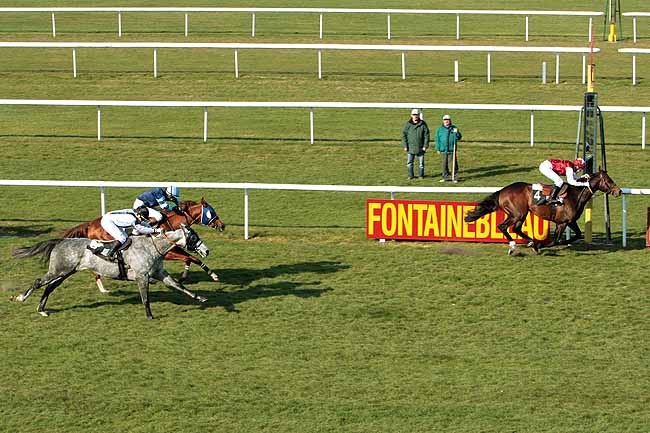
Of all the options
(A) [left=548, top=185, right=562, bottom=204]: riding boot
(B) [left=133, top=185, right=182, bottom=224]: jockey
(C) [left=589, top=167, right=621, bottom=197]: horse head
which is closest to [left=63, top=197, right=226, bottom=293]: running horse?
(B) [left=133, top=185, right=182, bottom=224]: jockey

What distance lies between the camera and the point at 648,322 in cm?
1423

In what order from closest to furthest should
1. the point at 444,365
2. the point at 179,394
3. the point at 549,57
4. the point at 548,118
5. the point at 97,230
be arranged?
the point at 179,394 → the point at 444,365 → the point at 97,230 → the point at 548,118 → the point at 549,57

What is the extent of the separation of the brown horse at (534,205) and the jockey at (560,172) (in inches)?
3.6

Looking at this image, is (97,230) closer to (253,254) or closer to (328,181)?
(253,254)

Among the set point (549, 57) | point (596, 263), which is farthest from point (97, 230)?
point (549, 57)

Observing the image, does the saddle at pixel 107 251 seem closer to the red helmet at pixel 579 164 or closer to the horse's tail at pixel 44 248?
the horse's tail at pixel 44 248

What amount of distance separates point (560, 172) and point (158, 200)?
564 centimetres

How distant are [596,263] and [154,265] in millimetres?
6021

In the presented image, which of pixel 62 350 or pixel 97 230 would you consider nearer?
pixel 62 350

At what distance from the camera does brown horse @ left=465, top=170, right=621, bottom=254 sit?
56.4ft

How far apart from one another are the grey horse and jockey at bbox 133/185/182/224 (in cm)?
71

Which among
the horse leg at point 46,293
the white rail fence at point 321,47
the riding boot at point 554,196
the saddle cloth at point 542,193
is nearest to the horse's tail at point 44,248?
the horse leg at point 46,293

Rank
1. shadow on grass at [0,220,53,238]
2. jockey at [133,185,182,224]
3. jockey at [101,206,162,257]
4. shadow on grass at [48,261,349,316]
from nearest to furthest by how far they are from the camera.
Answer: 1. jockey at [101,206,162,257]
2. shadow on grass at [48,261,349,316]
3. jockey at [133,185,182,224]
4. shadow on grass at [0,220,53,238]

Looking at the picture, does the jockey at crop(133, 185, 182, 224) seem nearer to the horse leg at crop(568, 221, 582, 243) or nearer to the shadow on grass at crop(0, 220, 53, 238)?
the shadow on grass at crop(0, 220, 53, 238)
